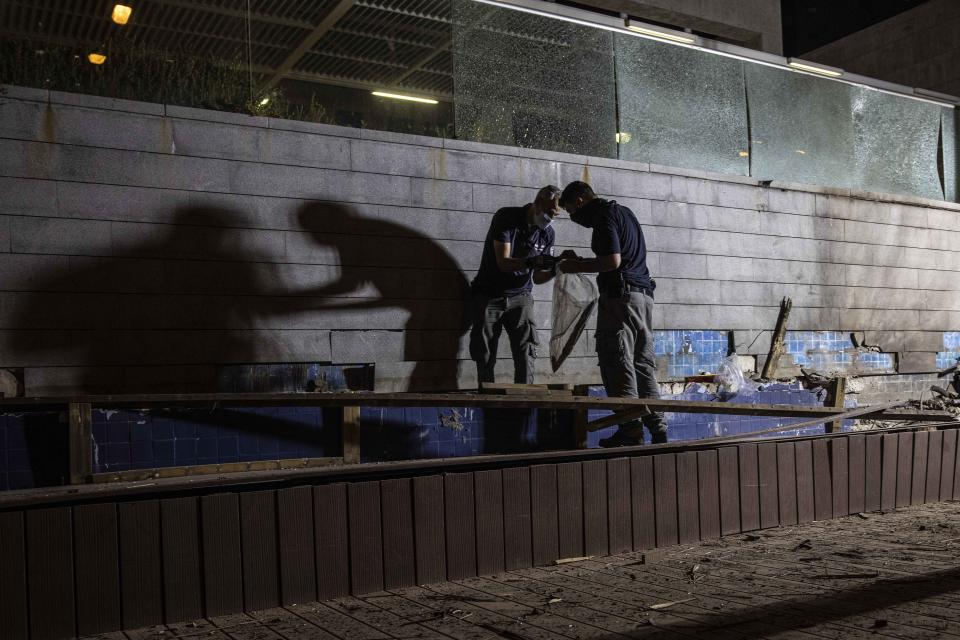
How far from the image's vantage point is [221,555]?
9.61 feet

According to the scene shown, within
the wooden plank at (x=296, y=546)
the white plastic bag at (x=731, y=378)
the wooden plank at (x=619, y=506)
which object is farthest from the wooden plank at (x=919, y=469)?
the wooden plank at (x=296, y=546)

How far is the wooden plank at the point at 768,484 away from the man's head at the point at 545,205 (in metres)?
2.36

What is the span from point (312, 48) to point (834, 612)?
575cm

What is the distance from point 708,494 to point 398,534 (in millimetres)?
1810

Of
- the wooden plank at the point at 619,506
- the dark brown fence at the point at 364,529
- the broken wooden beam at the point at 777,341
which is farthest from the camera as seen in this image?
the broken wooden beam at the point at 777,341

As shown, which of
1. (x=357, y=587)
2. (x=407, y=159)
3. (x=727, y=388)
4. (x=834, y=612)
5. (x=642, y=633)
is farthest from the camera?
(x=727, y=388)

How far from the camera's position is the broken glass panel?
8633 mm

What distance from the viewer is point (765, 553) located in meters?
3.82

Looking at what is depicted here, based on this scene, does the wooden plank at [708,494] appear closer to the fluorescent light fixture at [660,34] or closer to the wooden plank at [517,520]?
the wooden plank at [517,520]

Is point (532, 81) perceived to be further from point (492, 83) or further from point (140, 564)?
point (140, 564)

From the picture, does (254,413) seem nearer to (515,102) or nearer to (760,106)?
(515,102)

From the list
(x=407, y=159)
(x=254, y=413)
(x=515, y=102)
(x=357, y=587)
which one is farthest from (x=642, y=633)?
(x=515, y=102)

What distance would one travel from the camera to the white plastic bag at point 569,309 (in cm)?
626

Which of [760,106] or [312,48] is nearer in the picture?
[312,48]
